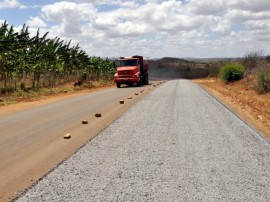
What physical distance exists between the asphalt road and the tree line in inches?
508

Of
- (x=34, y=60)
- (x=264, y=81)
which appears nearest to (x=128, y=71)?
(x=34, y=60)

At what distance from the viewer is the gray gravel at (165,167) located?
5301 mm

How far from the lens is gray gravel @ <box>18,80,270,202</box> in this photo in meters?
5.30

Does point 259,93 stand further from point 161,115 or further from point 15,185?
point 15,185

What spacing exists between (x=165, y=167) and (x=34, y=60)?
29196mm

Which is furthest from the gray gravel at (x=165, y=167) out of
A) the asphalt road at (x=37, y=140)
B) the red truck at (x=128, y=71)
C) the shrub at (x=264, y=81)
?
the red truck at (x=128, y=71)

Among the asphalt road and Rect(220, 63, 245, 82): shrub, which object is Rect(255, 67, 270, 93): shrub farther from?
Rect(220, 63, 245, 82): shrub

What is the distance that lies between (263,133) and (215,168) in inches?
188

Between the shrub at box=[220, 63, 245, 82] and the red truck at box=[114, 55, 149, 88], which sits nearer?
the red truck at box=[114, 55, 149, 88]

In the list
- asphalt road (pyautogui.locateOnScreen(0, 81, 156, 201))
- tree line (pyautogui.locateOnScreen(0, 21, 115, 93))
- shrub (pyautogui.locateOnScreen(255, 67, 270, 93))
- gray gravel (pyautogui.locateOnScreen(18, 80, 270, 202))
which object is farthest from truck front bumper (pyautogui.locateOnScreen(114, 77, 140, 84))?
gray gravel (pyautogui.locateOnScreen(18, 80, 270, 202))

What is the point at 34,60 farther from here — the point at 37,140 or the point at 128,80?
the point at 37,140

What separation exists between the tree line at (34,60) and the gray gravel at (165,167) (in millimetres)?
18330

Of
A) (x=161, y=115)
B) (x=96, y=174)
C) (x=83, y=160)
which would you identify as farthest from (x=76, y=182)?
(x=161, y=115)

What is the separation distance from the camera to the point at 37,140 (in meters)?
9.34
